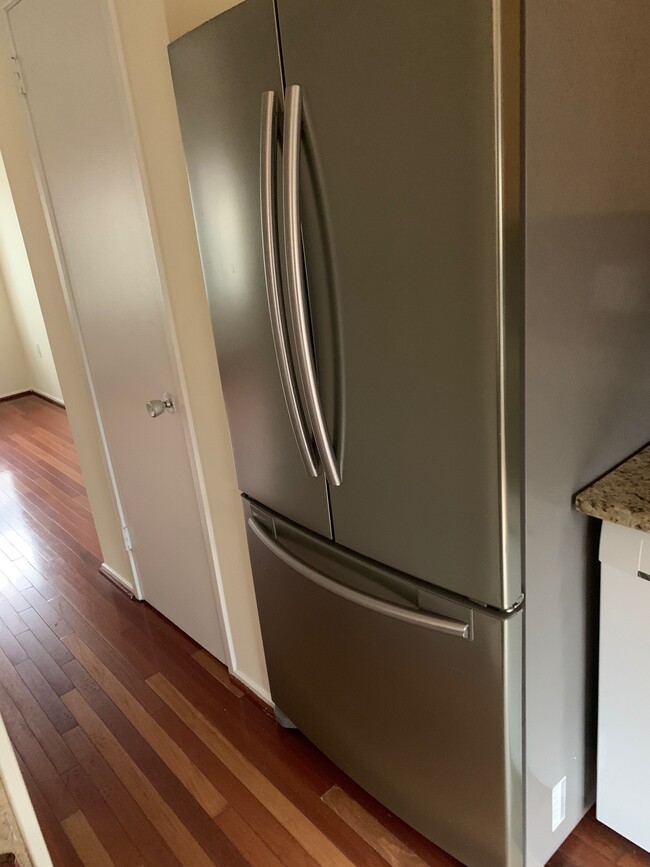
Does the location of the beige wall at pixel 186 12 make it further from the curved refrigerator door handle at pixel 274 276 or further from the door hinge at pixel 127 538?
the door hinge at pixel 127 538

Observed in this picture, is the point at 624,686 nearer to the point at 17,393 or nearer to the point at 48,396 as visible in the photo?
the point at 48,396

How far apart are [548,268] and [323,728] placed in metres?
1.35

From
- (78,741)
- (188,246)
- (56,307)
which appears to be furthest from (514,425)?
(56,307)

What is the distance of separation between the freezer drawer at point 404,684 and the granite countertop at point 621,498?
0.90 feet

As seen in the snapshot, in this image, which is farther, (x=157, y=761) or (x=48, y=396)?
(x=48, y=396)

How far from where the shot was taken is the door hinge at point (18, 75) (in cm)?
207

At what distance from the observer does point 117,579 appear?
2.90 meters

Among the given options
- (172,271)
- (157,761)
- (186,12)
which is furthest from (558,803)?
(186,12)

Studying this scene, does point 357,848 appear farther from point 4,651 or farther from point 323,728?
point 4,651

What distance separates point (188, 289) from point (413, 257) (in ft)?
2.92

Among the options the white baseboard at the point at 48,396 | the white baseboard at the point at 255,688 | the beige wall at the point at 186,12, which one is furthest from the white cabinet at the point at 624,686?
the white baseboard at the point at 48,396

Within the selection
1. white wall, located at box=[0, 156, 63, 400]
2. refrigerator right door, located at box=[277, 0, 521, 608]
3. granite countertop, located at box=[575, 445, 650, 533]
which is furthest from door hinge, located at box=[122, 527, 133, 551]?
white wall, located at box=[0, 156, 63, 400]

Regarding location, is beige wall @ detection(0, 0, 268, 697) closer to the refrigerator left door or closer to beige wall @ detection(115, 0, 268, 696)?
beige wall @ detection(115, 0, 268, 696)

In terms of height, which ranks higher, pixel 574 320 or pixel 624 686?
pixel 574 320
